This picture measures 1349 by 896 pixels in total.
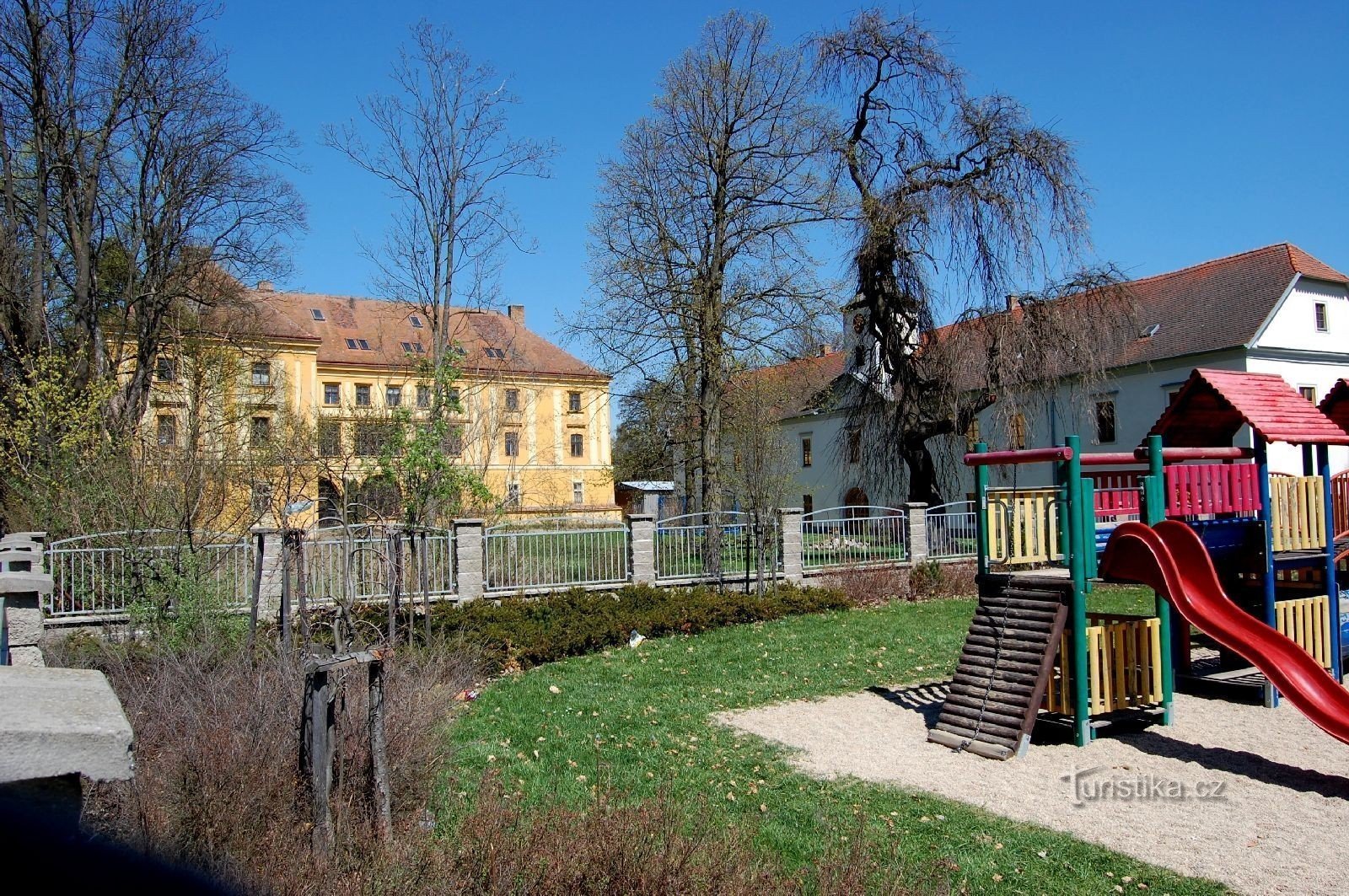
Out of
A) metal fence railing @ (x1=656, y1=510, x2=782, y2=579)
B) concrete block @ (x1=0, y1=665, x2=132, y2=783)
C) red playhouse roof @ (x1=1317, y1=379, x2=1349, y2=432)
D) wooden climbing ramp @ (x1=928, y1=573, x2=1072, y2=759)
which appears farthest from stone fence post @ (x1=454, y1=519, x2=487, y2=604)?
concrete block @ (x1=0, y1=665, x2=132, y2=783)

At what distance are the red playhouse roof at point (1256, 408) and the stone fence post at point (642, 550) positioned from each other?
8837mm

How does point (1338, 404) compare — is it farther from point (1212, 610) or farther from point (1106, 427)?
point (1106, 427)

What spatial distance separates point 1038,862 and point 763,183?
2013cm

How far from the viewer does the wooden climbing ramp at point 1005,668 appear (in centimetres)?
822

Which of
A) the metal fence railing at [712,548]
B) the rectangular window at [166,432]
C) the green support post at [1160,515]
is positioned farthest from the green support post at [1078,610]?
the rectangular window at [166,432]

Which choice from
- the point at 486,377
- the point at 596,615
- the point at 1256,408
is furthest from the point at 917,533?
the point at 486,377

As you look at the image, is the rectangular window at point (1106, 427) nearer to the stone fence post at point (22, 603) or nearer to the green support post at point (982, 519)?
the green support post at point (982, 519)

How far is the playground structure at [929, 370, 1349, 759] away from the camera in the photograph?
8414 millimetres

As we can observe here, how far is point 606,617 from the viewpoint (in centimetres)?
1419

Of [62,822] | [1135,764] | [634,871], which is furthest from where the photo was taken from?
[1135,764]

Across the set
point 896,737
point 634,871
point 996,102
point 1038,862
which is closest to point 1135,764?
point 896,737

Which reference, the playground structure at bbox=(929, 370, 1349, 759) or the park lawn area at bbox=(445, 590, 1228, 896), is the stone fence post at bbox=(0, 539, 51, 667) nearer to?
the park lawn area at bbox=(445, 590, 1228, 896)

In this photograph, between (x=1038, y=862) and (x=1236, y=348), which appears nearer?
(x=1038, y=862)

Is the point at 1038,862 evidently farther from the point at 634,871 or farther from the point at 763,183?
the point at 763,183
